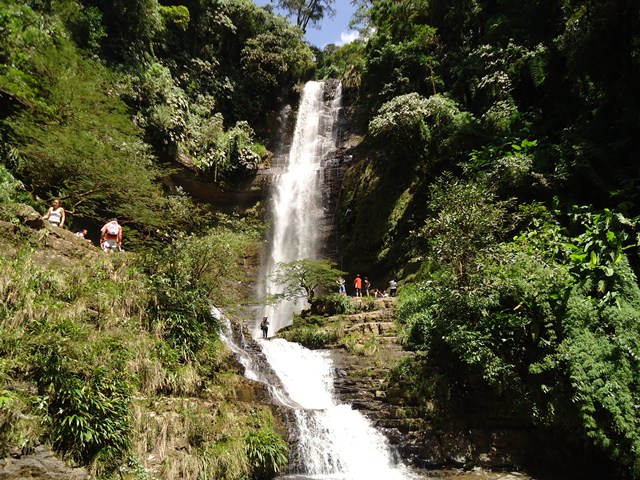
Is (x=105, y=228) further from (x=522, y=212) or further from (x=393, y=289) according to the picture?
(x=522, y=212)

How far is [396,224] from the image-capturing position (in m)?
18.6

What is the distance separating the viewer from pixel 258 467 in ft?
23.3

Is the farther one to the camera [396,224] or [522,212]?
[396,224]

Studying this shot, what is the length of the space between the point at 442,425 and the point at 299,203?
16446 millimetres

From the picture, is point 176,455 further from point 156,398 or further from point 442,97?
point 442,97

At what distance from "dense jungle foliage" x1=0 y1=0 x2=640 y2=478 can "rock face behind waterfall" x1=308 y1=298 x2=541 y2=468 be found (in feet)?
1.89

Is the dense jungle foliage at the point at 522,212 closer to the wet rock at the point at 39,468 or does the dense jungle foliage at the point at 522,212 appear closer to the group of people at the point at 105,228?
the wet rock at the point at 39,468

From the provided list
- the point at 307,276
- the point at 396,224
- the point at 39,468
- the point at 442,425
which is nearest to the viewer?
the point at 39,468

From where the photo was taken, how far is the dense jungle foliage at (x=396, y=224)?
21.4 ft

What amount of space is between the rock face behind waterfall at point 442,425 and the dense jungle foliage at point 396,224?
22.7 inches

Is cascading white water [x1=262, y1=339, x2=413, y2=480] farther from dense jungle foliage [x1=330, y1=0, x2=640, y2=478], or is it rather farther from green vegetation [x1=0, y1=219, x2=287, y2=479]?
dense jungle foliage [x1=330, y1=0, x2=640, y2=478]

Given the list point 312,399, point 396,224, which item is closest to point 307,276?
point 396,224

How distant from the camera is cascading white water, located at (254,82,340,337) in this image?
21656 millimetres

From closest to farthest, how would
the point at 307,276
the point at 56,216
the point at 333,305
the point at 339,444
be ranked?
the point at 339,444 → the point at 56,216 → the point at 333,305 → the point at 307,276
